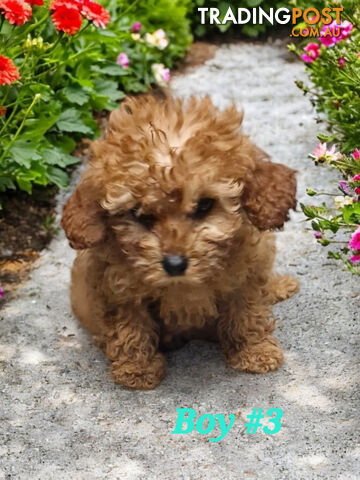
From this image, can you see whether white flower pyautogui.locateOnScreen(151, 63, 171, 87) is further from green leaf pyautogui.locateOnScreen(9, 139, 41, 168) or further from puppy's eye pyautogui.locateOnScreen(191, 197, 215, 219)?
puppy's eye pyautogui.locateOnScreen(191, 197, 215, 219)

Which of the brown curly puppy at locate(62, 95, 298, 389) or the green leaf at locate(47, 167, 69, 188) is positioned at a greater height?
the brown curly puppy at locate(62, 95, 298, 389)

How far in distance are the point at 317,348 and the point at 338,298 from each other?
46cm

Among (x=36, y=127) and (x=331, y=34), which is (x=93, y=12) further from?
(x=331, y=34)

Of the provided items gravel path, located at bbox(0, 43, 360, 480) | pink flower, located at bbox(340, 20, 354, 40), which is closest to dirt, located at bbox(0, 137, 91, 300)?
gravel path, located at bbox(0, 43, 360, 480)

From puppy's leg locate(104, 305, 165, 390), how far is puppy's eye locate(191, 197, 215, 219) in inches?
28.0

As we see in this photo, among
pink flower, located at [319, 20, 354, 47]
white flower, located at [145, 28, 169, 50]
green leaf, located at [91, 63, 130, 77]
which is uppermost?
pink flower, located at [319, 20, 354, 47]

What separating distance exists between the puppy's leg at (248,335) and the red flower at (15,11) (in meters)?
1.75

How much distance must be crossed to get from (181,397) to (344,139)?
2085 mm

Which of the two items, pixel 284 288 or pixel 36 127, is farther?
pixel 36 127

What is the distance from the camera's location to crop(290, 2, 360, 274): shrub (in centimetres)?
354

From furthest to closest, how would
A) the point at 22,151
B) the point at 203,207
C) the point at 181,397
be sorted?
1. the point at 22,151
2. the point at 181,397
3. the point at 203,207

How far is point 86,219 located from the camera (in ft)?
12.1

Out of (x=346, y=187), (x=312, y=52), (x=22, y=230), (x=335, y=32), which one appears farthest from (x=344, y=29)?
(x=22, y=230)

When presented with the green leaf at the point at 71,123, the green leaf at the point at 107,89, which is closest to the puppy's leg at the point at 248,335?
the green leaf at the point at 71,123
